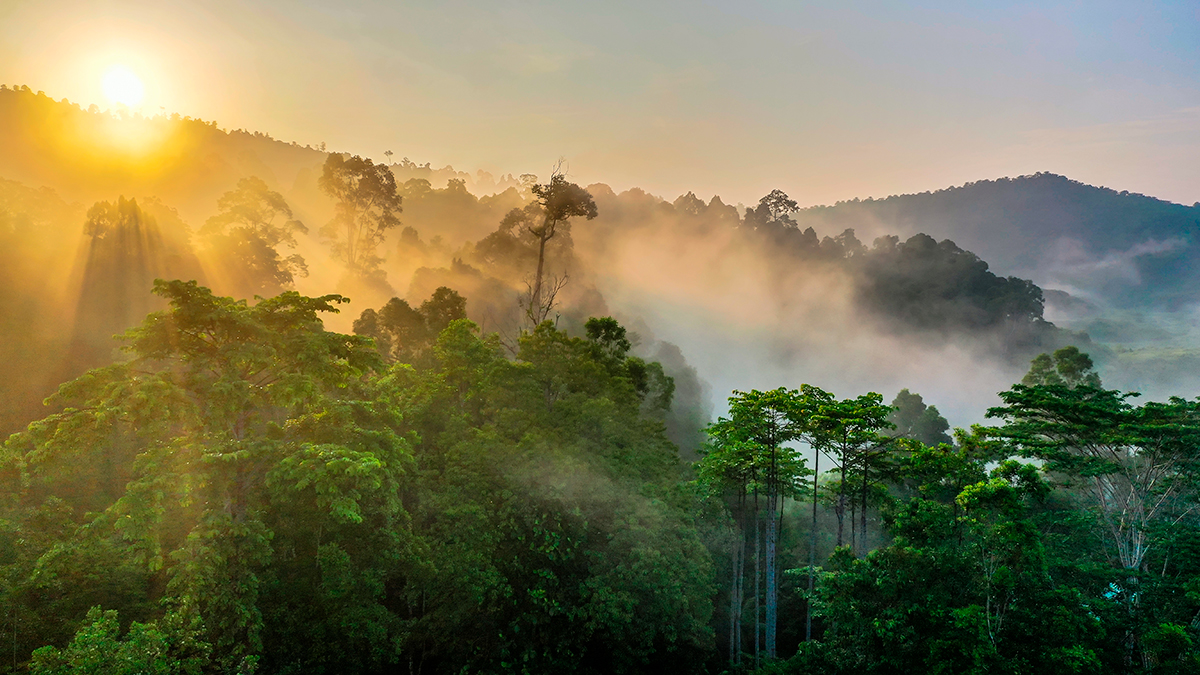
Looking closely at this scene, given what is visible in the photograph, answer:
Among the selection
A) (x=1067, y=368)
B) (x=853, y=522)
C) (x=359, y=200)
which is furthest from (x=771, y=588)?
(x=359, y=200)

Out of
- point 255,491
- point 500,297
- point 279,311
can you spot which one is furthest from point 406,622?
point 500,297

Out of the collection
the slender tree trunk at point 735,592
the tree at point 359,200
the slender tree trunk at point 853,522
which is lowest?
the slender tree trunk at point 735,592

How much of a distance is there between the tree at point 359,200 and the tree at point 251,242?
5.58 meters

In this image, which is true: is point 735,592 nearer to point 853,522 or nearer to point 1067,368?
point 853,522

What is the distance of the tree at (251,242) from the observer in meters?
46.4

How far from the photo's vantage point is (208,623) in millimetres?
13227

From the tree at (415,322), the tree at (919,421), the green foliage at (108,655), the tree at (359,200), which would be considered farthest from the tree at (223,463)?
the tree at (359,200)

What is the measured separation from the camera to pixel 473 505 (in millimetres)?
21391

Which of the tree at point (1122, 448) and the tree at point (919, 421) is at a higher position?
the tree at point (919, 421)

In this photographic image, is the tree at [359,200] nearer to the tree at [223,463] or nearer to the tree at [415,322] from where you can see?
the tree at [415,322]

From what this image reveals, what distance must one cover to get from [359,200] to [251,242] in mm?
17471

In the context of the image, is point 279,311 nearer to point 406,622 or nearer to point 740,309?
point 406,622

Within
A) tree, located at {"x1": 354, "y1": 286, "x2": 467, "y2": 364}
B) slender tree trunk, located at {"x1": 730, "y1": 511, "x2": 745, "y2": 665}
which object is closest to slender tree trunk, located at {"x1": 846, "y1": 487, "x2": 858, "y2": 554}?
slender tree trunk, located at {"x1": 730, "y1": 511, "x2": 745, "y2": 665}

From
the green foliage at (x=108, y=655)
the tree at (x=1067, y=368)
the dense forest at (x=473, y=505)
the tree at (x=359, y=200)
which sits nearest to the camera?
the green foliage at (x=108, y=655)
